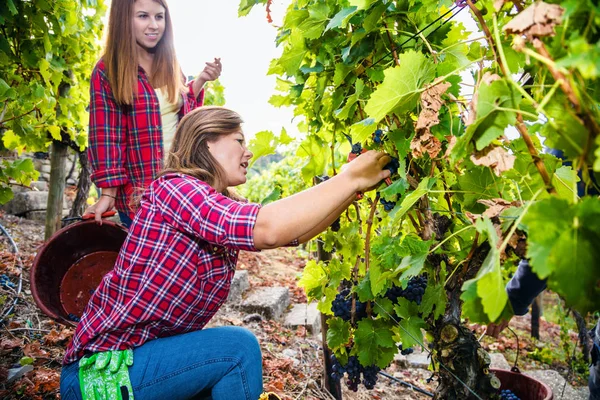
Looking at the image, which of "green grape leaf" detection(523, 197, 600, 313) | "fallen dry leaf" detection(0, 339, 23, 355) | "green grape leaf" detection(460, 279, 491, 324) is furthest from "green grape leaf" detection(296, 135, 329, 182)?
"fallen dry leaf" detection(0, 339, 23, 355)

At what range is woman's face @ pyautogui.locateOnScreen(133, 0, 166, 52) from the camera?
238cm

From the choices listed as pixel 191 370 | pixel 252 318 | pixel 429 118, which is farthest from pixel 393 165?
pixel 252 318

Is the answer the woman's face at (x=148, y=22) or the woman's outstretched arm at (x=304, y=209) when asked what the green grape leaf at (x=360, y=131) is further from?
the woman's face at (x=148, y=22)

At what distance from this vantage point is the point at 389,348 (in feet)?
5.48

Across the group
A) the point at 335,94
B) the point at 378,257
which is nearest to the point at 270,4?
the point at 335,94

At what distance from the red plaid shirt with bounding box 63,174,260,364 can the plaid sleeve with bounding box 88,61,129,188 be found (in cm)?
85

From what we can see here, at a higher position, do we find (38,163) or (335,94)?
(335,94)

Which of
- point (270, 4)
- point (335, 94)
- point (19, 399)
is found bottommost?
point (19, 399)

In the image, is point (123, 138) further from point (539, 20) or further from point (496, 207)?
point (539, 20)

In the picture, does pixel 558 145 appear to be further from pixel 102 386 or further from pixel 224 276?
pixel 102 386

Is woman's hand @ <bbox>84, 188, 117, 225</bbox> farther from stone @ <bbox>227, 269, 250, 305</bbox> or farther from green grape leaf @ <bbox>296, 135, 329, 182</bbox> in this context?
stone @ <bbox>227, 269, 250, 305</bbox>

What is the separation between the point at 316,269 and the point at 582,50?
60.1 inches

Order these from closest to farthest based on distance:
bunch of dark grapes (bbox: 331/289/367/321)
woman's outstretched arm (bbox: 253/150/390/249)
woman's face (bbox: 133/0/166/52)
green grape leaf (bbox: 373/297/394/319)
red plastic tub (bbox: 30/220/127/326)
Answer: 1. woman's outstretched arm (bbox: 253/150/390/249)
2. green grape leaf (bbox: 373/297/394/319)
3. bunch of dark grapes (bbox: 331/289/367/321)
4. red plastic tub (bbox: 30/220/127/326)
5. woman's face (bbox: 133/0/166/52)

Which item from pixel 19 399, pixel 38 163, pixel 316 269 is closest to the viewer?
pixel 316 269
